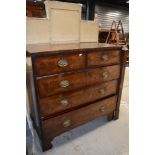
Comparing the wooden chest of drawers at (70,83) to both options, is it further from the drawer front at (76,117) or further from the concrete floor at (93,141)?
the concrete floor at (93,141)

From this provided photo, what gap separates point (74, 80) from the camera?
135cm

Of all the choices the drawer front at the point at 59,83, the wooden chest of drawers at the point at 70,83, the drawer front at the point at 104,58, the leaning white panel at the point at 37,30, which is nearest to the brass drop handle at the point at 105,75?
the wooden chest of drawers at the point at 70,83

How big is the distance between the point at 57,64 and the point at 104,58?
1.70 ft

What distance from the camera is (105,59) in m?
1.50

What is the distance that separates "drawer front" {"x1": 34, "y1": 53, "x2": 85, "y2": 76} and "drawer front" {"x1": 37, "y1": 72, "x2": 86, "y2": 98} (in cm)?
6

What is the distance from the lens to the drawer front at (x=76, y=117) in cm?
134

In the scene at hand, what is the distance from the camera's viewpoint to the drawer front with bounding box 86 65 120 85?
145cm

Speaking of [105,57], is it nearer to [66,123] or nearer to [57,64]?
[57,64]

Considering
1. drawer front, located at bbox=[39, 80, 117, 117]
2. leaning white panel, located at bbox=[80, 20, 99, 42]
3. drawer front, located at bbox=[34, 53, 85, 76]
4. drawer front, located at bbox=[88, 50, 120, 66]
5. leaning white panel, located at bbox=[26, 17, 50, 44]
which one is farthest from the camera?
leaning white panel, located at bbox=[80, 20, 99, 42]

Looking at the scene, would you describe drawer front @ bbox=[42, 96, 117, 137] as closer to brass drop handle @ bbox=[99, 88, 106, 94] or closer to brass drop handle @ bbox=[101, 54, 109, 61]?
brass drop handle @ bbox=[99, 88, 106, 94]

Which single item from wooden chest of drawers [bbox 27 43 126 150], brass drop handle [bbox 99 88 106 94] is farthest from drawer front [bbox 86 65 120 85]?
brass drop handle [bbox 99 88 106 94]
